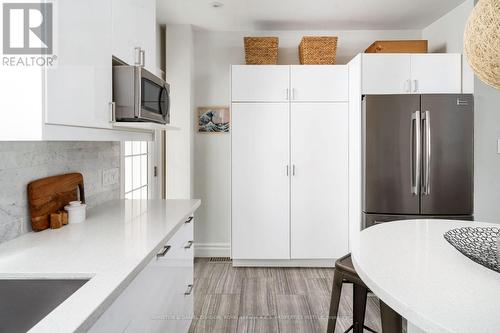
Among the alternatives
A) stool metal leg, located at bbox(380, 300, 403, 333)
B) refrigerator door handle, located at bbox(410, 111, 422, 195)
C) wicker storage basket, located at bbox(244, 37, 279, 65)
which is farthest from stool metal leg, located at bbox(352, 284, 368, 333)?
wicker storage basket, located at bbox(244, 37, 279, 65)

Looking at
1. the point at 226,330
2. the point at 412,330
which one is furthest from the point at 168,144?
the point at 412,330

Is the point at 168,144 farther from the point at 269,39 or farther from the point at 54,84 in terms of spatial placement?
the point at 54,84

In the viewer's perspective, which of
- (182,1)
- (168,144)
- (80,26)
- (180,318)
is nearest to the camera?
(80,26)

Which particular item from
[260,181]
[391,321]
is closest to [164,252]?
[391,321]

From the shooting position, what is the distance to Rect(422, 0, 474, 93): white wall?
10.5 ft

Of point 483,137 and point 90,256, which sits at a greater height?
point 483,137

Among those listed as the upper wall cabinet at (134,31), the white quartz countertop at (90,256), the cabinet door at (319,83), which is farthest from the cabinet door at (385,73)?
the white quartz countertop at (90,256)

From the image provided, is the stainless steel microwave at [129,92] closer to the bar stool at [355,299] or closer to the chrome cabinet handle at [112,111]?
the chrome cabinet handle at [112,111]

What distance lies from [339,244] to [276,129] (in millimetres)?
1346

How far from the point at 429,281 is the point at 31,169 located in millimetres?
1638

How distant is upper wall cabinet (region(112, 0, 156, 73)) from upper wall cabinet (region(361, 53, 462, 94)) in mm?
1983

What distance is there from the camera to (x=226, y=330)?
2.52 m

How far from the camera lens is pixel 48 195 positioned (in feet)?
5.66

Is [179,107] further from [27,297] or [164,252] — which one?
[27,297]
